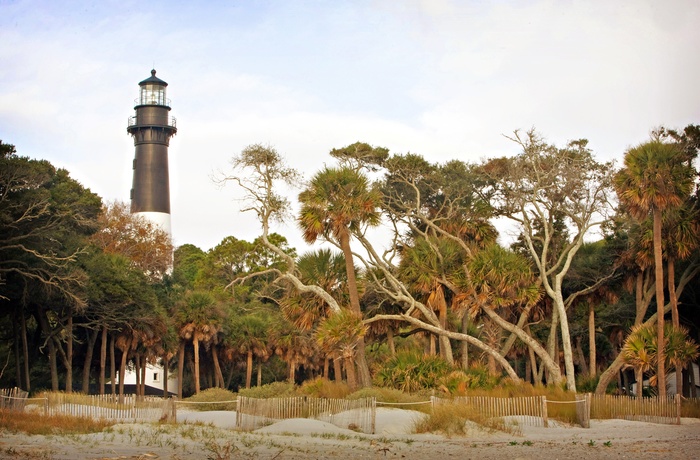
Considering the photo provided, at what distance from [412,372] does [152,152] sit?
4518cm

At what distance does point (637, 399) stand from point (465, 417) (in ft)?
26.2

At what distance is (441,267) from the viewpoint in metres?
35.5

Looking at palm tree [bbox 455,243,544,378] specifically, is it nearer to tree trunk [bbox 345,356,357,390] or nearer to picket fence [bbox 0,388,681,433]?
tree trunk [bbox 345,356,357,390]

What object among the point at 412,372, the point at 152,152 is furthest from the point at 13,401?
the point at 152,152

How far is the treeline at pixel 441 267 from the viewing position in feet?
102

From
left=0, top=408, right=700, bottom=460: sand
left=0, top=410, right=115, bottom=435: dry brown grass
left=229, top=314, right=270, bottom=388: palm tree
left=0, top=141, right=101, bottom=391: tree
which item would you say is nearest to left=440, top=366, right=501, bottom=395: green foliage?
left=0, top=408, right=700, bottom=460: sand

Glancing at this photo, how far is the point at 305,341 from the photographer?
5428 centimetres

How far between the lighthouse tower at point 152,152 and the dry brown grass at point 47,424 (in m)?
45.9

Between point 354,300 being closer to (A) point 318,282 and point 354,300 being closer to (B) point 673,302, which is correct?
(A) point 318,282

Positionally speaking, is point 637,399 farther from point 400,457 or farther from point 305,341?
point 305,341

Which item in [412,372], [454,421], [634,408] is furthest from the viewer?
[412,372]

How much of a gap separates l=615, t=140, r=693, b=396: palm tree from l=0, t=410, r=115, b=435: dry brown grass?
57.5ft

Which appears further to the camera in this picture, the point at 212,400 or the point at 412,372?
the point at 212,400

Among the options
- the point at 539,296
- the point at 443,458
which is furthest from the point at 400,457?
the point at 539,296
